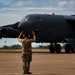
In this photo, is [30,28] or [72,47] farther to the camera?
[72,47]

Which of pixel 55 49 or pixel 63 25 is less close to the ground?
pixel 63 25

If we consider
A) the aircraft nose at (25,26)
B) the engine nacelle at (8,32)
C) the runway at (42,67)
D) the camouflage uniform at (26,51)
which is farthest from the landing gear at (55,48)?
the camouflage uniform at (26,51)

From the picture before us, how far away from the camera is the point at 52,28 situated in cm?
3953

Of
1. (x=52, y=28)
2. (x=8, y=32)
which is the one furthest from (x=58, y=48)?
(x=8, y=32)

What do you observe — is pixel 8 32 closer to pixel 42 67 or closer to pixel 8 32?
pixel 8 32

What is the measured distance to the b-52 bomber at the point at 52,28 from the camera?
126ft

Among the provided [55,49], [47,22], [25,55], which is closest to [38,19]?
[47,22]

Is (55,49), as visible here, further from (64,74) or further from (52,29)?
(64,74)

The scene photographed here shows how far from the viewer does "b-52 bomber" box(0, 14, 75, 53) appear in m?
38.5

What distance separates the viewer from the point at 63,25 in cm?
4056

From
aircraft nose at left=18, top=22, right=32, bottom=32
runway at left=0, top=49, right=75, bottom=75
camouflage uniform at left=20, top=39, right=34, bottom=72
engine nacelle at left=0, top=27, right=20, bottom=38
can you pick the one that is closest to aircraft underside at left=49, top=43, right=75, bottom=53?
aircraft nose at left=18, top=22, right=32, bottom=32

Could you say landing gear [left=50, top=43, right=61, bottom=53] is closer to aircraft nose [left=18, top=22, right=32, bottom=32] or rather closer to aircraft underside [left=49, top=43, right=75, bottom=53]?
aircraft underside [left=49, top=43, right=75, bottom=53]

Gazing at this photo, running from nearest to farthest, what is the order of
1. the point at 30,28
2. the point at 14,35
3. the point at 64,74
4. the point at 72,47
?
the point at 64,74
the point at 30,28
the point at 72,47
the point at 14,35

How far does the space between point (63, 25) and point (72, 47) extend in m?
2.53
